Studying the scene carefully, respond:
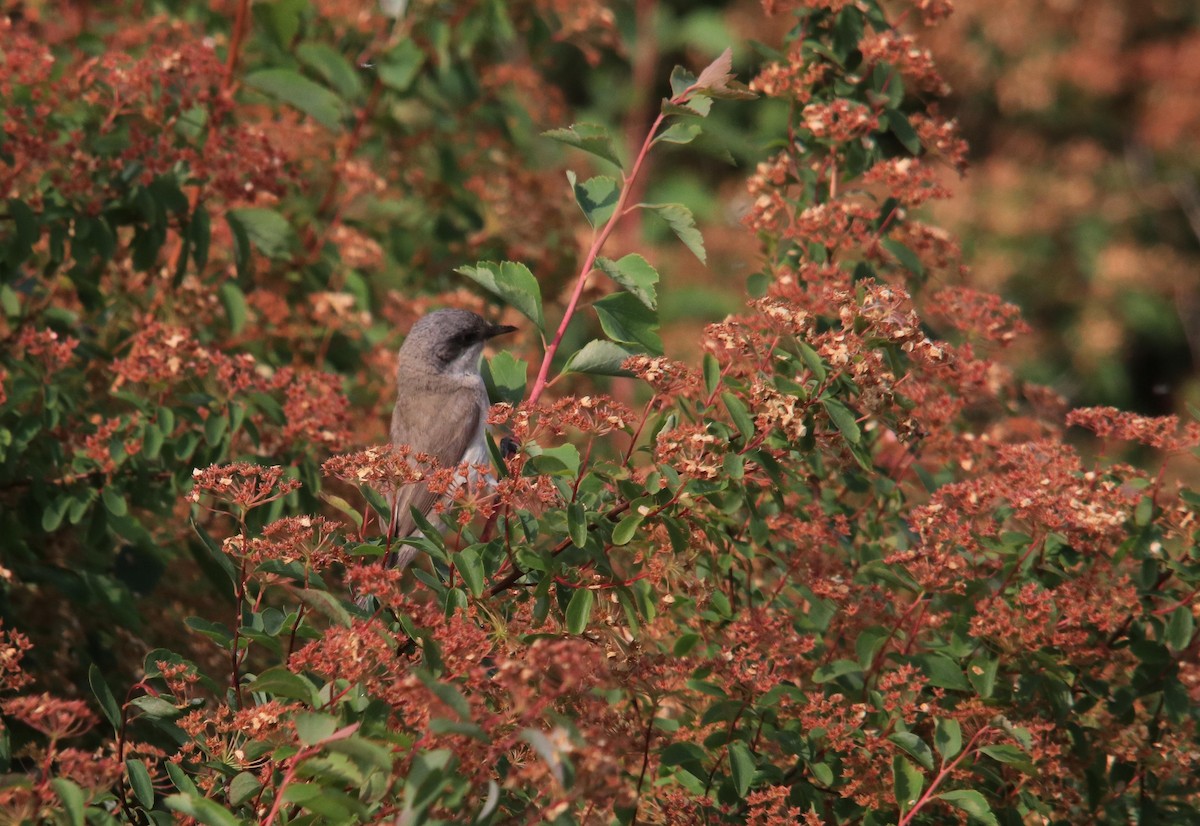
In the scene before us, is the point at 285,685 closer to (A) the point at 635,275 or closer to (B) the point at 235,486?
(B) the point at 235,486

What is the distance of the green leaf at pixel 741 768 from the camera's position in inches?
94.7

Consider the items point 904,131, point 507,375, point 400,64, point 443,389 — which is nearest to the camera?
point 507,375

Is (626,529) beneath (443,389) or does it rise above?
above

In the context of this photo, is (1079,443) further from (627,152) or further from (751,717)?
(751,717)

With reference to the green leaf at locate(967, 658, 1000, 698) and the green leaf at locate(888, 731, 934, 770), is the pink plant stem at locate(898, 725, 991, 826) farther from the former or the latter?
the green leaf at locate(967, 658, 1000, 698)

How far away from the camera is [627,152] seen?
9.58m

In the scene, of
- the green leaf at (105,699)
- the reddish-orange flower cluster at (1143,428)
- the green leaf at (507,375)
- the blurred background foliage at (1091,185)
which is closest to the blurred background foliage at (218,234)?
the green leaf at (507,375)

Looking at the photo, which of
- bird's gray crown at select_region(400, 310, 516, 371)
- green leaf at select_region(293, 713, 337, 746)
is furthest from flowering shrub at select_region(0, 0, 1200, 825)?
bird's gray crown at select_region(400, 310, 516, 371)

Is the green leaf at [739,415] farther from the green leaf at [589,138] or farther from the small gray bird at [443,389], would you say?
the small gray bird at [443,389]

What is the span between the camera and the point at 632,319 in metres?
2.63

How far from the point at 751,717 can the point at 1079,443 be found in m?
6.80

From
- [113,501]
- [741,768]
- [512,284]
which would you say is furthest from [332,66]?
[741,768]

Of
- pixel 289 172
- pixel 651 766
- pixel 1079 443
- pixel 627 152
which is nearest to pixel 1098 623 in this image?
pixel 651 766

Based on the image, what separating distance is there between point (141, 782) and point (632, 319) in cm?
122
